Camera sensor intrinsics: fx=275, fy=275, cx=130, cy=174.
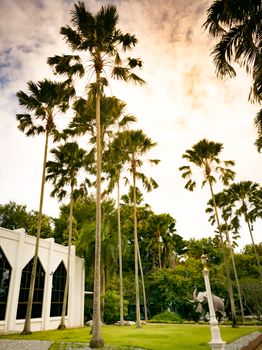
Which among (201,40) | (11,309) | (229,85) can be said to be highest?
(201,40)

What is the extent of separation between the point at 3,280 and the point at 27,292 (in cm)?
229

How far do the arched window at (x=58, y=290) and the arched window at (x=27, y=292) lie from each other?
1.44 m

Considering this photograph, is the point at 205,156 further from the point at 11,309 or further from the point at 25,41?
the point at 11,309

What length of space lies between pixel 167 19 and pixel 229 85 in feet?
12.3

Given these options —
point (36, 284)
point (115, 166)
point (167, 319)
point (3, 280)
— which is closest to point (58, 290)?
point (36, 284)

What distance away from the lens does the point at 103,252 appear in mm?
26812

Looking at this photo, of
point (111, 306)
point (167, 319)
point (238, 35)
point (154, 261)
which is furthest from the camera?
point (154, 261)

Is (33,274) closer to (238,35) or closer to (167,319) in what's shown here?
(238,35)

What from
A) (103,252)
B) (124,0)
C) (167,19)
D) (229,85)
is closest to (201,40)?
(167,19)

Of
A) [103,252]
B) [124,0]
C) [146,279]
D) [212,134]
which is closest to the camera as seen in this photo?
[124,0]

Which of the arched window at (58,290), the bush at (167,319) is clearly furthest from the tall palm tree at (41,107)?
the bush at (167,319)

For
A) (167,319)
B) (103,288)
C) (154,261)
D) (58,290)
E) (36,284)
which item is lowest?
(167,319)

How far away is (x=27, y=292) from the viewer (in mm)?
19062

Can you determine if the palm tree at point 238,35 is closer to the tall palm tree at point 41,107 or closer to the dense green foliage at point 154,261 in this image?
the tall palm tree at point 41,107
